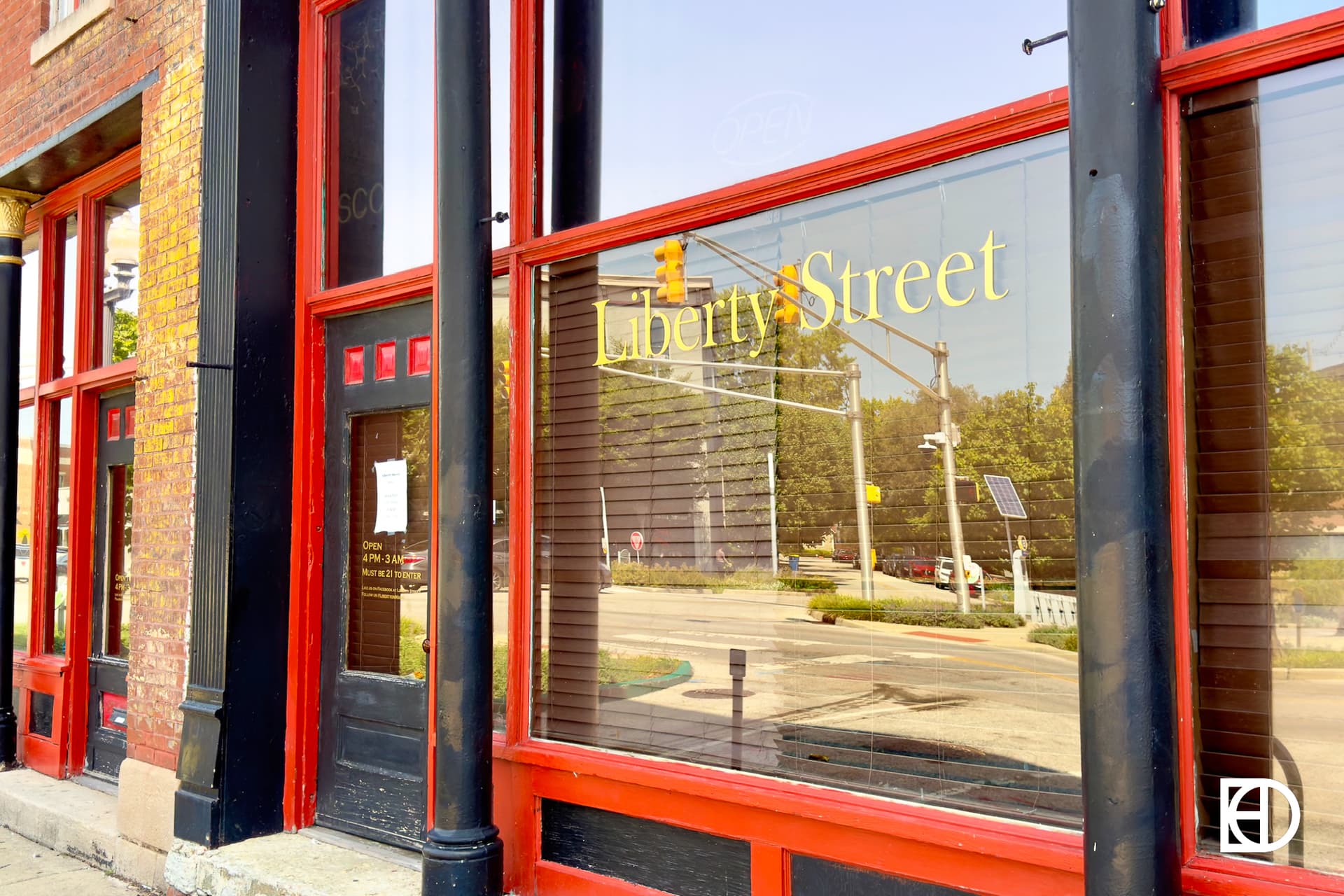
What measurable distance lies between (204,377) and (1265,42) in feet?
15.7

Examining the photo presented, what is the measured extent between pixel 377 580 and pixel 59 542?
379 centimetres

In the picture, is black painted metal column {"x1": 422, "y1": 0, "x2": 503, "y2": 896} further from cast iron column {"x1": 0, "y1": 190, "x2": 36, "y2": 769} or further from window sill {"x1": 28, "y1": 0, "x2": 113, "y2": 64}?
cast iron column {"x1": 0, "y1": 190, "x2": 36, "y2": 769}

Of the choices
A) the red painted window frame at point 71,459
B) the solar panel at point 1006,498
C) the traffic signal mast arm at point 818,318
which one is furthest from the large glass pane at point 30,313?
the solar panel at point 1006,498

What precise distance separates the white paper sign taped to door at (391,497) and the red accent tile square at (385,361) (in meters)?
0.41

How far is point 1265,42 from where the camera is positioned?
9.38 feet

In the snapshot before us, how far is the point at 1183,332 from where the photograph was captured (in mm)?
2957

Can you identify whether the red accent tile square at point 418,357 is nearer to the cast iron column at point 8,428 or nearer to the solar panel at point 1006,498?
the solar panel at point 1006,498

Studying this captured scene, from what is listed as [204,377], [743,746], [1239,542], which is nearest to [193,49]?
[204,377]

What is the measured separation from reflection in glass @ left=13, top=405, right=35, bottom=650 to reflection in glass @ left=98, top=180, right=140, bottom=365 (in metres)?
1.12

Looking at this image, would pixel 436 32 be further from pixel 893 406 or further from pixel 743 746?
pixel 743 746

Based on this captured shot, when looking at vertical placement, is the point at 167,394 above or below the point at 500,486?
above

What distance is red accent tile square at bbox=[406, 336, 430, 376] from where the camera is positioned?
5238mm

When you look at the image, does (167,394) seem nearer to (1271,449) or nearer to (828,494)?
(828,494)

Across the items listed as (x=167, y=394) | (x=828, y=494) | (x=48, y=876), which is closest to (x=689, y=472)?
(x=828, y=494)
